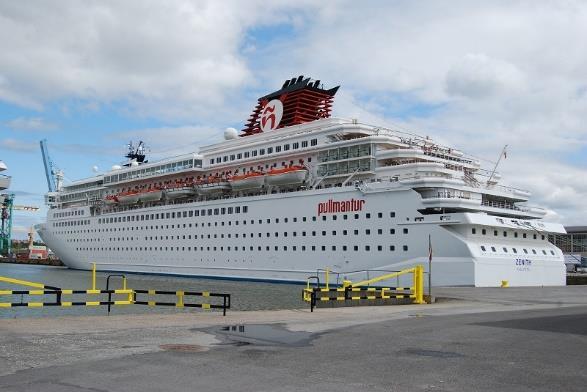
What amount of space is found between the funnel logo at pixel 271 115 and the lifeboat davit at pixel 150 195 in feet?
41.9

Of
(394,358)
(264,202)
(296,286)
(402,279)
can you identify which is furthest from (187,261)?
(394,358)

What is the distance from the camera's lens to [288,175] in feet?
141

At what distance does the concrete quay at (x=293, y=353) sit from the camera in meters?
7.39

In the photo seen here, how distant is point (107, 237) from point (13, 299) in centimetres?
3462

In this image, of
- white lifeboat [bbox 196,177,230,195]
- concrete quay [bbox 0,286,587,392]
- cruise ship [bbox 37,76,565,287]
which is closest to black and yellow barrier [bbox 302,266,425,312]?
concrete quay [bbox 0,286,587,392]

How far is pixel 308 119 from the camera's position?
49.6 m

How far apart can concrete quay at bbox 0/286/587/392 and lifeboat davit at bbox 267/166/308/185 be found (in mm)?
Result: 26287

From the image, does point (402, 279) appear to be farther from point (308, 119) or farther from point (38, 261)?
point (38, 261)

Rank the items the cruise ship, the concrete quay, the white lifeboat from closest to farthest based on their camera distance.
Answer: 1. the concrete quay
2. the cruise ship
3. the white lifeboat

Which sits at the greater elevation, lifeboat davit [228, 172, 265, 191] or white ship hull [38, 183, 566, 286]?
lifeboat davit [228, 172, 265, 191]

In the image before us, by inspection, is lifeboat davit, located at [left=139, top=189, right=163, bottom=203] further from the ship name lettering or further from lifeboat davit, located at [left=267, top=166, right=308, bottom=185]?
the ship name lettering

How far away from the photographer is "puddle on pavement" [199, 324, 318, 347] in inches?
441

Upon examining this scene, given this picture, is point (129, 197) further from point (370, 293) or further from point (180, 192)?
point (370, 293)

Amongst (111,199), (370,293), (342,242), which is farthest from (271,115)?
(370,293)
